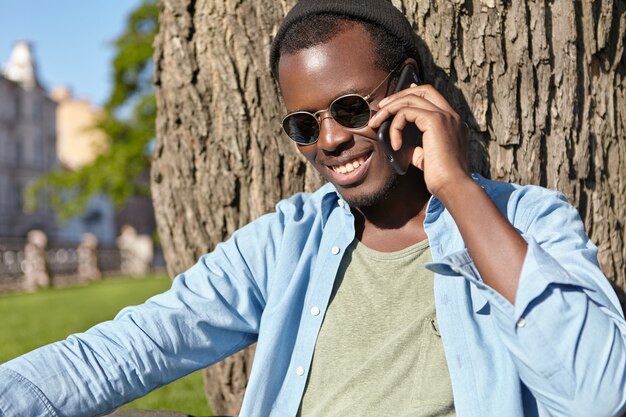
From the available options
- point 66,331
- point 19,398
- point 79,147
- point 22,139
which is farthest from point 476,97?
point 79,147

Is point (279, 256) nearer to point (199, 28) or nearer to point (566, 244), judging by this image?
point (566, 244)

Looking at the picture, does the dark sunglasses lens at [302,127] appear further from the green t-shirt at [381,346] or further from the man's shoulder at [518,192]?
the man's shoulder at [518,192]

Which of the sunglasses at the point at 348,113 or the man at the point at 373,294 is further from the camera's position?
the sunglasses at the point at 348,113

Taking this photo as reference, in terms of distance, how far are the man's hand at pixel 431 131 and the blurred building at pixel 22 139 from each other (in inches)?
1923

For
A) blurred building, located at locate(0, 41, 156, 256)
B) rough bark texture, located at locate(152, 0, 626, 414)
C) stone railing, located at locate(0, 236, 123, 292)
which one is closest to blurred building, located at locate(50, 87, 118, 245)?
blurred building, located at locate(0, 41, 156, 256)

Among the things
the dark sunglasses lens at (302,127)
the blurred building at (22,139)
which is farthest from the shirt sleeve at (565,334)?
the blurred building at (22,139)

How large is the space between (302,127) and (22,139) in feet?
173

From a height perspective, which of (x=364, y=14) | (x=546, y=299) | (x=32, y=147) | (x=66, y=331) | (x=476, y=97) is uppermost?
(x=364, y=14)

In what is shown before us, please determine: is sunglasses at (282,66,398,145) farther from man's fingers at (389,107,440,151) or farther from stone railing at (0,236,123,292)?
stone railing at (0,236,123,292)

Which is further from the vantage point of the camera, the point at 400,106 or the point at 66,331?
the point at 66,331

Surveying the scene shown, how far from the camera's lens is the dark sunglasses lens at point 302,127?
2408mm

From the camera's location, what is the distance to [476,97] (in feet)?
9.93

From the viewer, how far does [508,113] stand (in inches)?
118

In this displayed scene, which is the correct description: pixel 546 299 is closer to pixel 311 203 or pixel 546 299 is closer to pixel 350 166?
pixel 350 166
